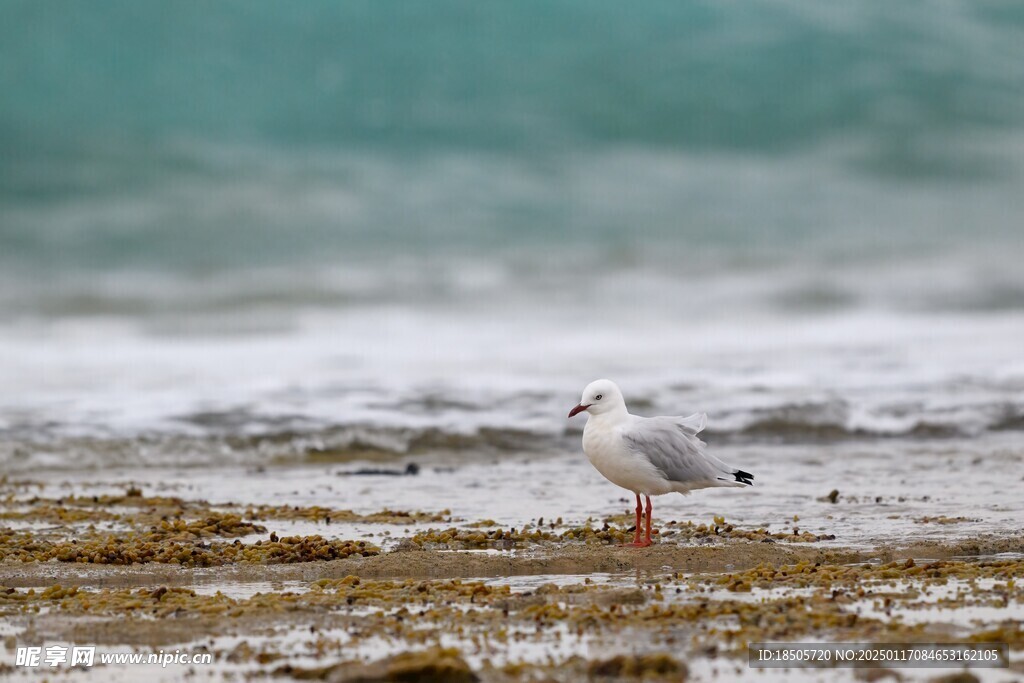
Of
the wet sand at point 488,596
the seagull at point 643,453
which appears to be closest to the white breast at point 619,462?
the seagull at point 643,453

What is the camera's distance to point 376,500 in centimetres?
945

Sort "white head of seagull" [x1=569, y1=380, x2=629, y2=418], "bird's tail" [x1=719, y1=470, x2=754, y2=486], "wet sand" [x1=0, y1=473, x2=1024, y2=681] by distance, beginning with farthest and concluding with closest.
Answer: "white head of seagull" [x1=569, y1=380, x2=629, y2=418]
"bird's tail" [x1=719, y1=470, x2=754, y2=486]
"wet sand" [x1=0, y1=473, x2=1024, y2=681]

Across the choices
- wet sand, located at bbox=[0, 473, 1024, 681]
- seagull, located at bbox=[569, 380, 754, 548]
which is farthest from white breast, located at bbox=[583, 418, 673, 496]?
wet sand, located at bbox=[0, 473, 1024, 681]

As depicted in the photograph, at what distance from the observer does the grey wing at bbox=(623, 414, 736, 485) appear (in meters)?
7.04

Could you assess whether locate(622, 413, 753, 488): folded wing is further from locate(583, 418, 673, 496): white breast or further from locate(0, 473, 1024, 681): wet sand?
locate(0, 473, 1024, 681): wet sand

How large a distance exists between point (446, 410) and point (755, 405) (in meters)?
3.43

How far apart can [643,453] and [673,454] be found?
6.4 inches

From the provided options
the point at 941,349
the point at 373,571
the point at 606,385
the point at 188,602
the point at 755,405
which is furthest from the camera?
the point at 941,349

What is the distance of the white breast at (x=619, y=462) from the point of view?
22.9ft

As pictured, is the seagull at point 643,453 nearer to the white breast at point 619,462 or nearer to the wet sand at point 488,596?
the white breast at point 619,462

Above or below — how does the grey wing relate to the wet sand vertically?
Result: above

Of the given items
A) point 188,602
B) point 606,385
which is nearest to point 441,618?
point 188,602

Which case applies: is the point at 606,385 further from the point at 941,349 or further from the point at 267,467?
the point at 941,349

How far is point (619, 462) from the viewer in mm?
7004
